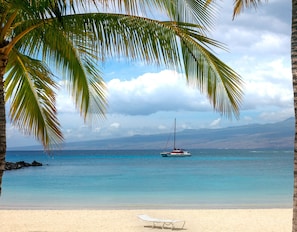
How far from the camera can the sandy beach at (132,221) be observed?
1365cm

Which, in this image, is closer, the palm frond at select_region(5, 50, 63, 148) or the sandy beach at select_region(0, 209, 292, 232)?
the palm frond at select_region(5, 50, 63, 148)

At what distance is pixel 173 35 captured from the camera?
24.5ft

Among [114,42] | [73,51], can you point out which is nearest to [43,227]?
[73,51]

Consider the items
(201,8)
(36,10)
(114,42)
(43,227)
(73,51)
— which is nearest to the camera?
(36,10)

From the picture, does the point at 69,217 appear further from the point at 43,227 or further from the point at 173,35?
the point at 173,35

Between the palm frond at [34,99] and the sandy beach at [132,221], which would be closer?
the palm frond at [34,99]

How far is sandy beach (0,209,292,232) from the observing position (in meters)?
13.6

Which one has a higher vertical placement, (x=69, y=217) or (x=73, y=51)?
(x=73, y=51)

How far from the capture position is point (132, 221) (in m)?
15.3

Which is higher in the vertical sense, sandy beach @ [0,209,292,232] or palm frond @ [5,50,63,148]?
palm frond @ [5,50,63,148]

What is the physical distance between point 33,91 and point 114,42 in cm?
245

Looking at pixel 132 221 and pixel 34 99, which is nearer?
pixel 34 99

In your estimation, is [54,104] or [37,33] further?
[54,104]

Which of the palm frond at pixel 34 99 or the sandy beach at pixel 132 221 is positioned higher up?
the palm frond at pixel 34 99
